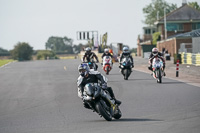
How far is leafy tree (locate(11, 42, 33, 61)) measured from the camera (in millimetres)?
145000

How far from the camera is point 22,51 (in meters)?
146

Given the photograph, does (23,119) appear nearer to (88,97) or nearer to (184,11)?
(88,97)

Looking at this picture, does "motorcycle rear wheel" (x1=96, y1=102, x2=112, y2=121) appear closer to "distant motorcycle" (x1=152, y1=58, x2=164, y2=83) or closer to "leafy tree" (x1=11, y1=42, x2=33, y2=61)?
"distant motorcycle" (x1=152, y1=58, x2=164, y2=83)

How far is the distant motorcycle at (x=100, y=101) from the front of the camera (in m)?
11.2

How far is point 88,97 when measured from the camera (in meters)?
11.3

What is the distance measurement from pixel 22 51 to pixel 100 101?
136 metres

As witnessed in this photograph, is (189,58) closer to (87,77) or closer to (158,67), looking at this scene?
(158,67)

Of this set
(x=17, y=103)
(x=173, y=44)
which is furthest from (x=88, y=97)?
(x=173, y=44)

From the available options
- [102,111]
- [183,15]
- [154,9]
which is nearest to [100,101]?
[102,111]

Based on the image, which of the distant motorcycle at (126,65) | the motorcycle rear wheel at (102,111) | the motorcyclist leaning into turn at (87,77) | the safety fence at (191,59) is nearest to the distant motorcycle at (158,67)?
the distant motorcycle at (126,65)

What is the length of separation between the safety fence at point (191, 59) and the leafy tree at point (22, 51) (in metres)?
104

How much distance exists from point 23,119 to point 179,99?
524 centimetres

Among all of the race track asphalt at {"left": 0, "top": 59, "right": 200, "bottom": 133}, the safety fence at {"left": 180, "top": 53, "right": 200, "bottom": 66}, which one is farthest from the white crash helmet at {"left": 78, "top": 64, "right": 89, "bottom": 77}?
the safety fence at {"left": 180, "top": 53, "right": 200, "bottom": 66}

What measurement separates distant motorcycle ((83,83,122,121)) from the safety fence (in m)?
27.7
